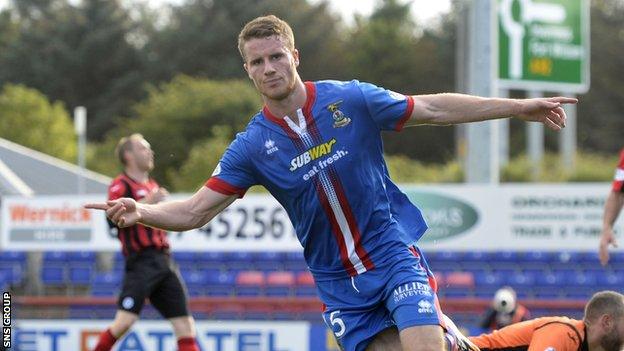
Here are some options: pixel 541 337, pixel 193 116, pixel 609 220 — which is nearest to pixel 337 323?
pixel 541 337

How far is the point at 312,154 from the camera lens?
5.24 metres

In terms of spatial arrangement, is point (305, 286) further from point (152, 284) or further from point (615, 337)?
point (615, 337)

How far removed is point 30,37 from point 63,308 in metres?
42.1

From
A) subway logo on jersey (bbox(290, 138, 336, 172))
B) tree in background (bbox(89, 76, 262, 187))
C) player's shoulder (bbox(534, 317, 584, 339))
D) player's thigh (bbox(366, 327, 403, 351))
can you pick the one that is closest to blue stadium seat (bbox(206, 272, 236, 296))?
player's shoulder (bbox(534, 317, 584, 339))

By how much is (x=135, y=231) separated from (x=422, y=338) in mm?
4818

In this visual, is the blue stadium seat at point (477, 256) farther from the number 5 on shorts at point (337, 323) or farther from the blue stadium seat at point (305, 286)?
the number 5 on shorts at point (337, 323)

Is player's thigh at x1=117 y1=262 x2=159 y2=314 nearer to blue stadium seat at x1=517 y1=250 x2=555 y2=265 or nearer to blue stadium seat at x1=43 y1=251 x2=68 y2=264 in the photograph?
blue stadium seat at x1=43 y1=251 x2=68 y2=264

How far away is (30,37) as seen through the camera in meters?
55.2

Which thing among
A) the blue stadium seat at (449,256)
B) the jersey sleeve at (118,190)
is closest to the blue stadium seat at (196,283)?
the blue stadium seat at (449,256)

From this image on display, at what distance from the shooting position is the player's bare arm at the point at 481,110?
515cm

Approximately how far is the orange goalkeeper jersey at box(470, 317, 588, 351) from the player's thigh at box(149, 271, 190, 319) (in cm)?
336

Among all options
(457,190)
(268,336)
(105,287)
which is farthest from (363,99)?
(105,287)

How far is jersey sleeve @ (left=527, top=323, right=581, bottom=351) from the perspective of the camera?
635 centimetres

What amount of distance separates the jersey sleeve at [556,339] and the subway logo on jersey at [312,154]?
1.84m
